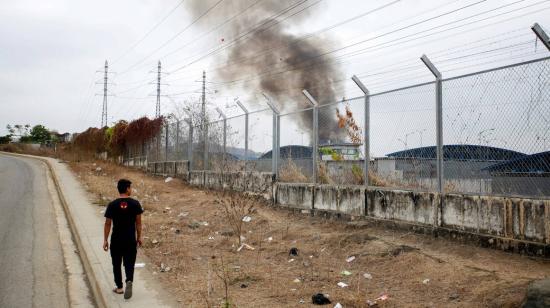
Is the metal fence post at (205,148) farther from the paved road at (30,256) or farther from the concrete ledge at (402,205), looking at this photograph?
the concrete ledge at (402,205)

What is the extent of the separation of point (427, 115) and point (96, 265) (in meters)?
5.24

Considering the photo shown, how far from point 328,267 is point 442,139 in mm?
2448

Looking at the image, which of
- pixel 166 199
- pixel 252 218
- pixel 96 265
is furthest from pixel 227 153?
pixel 96 265

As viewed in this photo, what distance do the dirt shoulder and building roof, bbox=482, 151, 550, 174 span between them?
1011mm

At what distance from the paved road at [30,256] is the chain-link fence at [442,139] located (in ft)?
16.3

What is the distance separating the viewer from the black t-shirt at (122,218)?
491 centimetres

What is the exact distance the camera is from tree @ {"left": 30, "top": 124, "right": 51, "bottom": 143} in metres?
76.3

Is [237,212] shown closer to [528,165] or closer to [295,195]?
[295,195]

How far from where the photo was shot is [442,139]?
6520 mm

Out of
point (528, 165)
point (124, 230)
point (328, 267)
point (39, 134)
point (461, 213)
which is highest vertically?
point (39, 134)

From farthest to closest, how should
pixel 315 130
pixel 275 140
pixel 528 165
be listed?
pixel 275 140
pixel 315 130
pixel 528 165

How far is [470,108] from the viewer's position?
6043 mm

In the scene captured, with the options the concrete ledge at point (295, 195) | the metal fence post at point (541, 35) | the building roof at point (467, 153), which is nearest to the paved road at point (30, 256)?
the concrete ledge at point (295, 195)

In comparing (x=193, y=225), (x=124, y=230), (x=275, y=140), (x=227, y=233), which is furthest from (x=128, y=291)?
(x=275, y=140)
